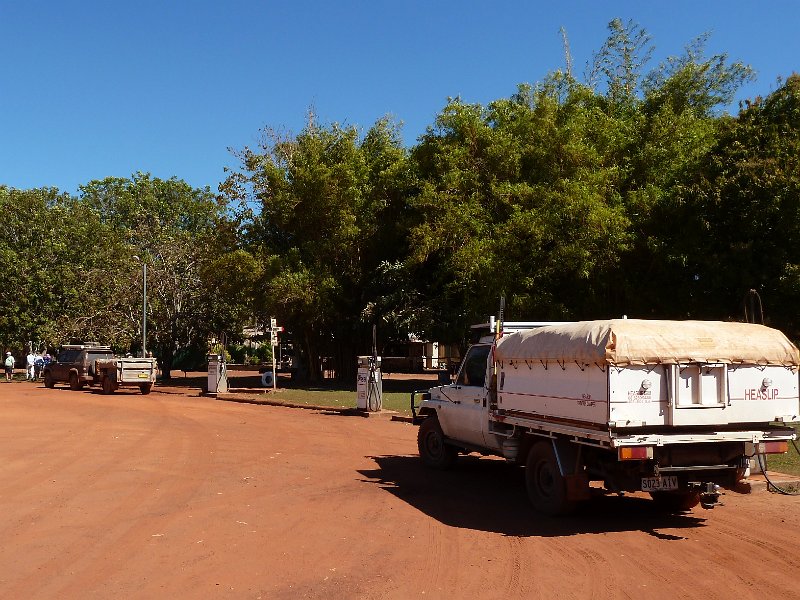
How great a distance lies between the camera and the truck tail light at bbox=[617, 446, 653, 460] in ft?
26.1

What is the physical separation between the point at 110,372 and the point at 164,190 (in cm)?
6820

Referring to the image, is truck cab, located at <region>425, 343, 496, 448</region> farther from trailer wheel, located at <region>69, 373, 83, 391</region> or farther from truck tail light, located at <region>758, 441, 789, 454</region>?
trailer wheel, located at <region>69, 373, 83, 391</region>

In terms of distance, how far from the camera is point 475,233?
3100 cm

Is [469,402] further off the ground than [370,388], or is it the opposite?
[469,402]

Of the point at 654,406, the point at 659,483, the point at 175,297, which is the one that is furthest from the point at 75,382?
the point at 654,406

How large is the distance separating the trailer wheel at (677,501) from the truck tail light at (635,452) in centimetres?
180

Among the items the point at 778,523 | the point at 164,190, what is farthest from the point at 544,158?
the point at 164,190

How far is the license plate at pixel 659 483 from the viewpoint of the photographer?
27.5 ft

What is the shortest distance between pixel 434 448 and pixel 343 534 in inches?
183

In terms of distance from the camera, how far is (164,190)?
3861 inches

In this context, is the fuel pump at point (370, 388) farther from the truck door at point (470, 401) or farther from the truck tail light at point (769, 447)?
the truck tail light at point (769, 447)

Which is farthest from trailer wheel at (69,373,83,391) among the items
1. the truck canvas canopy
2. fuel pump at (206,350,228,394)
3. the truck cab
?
the truck canvas canopy

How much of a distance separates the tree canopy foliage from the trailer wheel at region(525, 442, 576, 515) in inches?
613

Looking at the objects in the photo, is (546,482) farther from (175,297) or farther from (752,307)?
(175,297)
